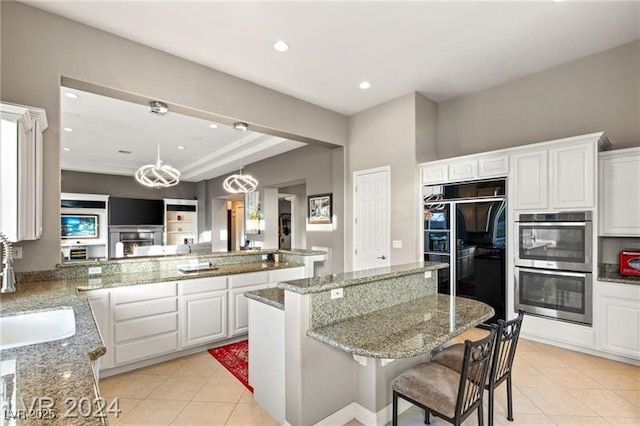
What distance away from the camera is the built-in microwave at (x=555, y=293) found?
3.24m

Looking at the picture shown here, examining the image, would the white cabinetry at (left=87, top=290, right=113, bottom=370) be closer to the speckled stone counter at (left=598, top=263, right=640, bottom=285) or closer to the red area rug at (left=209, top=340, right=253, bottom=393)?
the red area rug at (left=209, top=340, right=253, bottom=393)

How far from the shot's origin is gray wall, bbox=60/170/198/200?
8.33 meters

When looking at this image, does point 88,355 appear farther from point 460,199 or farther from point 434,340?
point 460,199

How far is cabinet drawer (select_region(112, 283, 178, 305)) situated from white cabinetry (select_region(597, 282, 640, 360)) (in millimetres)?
4335

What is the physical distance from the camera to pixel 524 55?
11.8ft

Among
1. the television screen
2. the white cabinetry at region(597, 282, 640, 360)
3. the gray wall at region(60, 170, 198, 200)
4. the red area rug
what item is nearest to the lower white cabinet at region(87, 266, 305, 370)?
the red area rug

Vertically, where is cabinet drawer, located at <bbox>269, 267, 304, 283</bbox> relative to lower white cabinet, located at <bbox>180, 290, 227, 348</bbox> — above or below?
above

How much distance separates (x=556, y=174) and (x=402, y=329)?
2.77 m

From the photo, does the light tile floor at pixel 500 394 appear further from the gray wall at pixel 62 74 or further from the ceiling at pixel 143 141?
the ceiling at pixel 143 141

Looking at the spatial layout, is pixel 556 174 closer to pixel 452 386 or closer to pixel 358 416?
pixel 452 386

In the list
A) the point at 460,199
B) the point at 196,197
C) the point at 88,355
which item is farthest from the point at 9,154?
the point at 196,197

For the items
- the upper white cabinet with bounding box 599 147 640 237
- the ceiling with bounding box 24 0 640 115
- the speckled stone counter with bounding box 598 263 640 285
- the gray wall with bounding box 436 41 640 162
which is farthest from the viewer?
the gray wall with bounding box 436 41 640 162

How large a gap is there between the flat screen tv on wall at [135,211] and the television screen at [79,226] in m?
0.41

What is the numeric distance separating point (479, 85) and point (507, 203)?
1778mm
